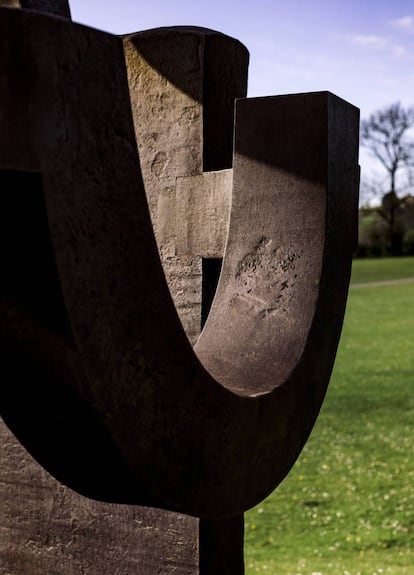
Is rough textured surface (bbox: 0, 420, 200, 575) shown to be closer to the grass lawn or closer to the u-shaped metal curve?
the u-shaped metal curve

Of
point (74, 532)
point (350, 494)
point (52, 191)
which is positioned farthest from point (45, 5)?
point (350, 494)

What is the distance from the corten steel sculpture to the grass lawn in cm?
403

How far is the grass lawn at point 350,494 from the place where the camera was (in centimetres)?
622

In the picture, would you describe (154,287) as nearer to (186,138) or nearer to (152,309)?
(152,309)

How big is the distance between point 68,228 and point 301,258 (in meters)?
0.86

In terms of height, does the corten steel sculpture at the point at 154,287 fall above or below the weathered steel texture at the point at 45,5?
below

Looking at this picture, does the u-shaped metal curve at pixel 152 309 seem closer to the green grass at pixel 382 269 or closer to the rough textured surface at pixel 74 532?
the rough textured surface at pixel 74 532

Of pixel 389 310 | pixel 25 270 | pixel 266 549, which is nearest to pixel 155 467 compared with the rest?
pixel 25 270

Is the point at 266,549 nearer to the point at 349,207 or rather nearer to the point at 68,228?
the point at 349,207

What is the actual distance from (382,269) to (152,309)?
4339 cm

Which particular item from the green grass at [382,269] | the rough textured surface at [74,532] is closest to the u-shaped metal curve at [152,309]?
the rough textured surface at [74,532]

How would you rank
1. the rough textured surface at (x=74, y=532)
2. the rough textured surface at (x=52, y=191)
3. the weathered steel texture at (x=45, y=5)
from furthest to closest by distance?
the rough textured surface at (x=74, y=532)
the weathered steel texture at (x=45, y=5)
the rough textured surface at (x=52, y=191)

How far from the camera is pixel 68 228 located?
1.29 m

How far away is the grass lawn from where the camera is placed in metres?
6.22
